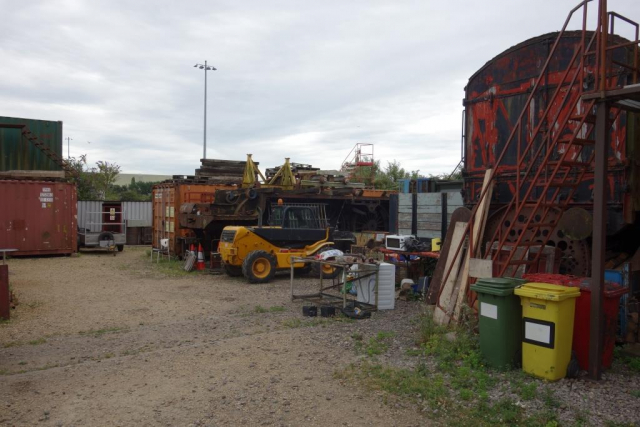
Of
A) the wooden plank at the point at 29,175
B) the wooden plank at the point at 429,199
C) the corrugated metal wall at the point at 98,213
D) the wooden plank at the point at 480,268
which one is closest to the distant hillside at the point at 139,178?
the corrugated metal wall at the point at 98,213

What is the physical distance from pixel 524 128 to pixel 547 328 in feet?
15.6

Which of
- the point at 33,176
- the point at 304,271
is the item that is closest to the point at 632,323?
the point at 304,271

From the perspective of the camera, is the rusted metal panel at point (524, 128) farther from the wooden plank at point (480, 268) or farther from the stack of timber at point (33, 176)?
the stack of timber at point (33, 176)

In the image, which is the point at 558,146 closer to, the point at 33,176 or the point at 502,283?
the point at 502,283

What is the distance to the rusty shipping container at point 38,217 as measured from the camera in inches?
738

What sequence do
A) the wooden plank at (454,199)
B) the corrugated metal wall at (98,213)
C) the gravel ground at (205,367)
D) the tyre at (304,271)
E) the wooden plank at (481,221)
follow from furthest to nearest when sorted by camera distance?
the corrugated metal wall at (98,213)
the tyre at (304,271)
the wooden plank at (454,199)
the wooden plank at (481,221)
the gravel ground at (205,367)

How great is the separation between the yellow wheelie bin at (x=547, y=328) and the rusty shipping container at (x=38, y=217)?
61.1 feet

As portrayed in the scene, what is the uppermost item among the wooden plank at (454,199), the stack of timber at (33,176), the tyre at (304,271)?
the stack of timber at (33,176)

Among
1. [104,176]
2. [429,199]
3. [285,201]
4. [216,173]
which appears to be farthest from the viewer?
[104,176]

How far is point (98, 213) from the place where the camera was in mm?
24312

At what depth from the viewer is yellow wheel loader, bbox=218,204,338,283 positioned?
13.2 metres

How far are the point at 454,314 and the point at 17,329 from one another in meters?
6.94

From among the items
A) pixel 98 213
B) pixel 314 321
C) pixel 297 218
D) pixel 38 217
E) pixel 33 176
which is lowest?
pixel 314 321

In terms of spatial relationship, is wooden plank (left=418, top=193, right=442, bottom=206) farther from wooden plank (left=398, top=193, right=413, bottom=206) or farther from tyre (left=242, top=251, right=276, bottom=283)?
tyre (left=242, top=251, right=276, bottom=283)
